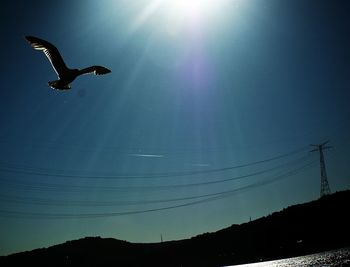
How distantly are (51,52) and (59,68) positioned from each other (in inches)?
34.9

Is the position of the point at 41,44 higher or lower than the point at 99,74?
higher

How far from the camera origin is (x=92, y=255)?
499 ft

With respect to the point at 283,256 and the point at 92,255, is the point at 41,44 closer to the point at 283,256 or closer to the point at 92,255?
the point at 283,256

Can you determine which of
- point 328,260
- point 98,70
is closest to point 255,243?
point 328,260

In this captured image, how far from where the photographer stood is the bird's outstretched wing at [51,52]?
17.2m

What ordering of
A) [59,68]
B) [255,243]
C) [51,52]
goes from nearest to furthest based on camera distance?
1. [51,52]
2. [59,68]
3. [255,243]

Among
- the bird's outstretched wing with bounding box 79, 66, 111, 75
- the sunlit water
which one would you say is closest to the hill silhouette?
the sunlit water

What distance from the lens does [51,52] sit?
1788 cm

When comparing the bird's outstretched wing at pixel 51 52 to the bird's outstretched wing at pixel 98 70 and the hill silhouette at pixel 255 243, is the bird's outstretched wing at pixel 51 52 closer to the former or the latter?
the bird's outstretched wing at pixel 98 70

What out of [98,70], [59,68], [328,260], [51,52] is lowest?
[328,260]

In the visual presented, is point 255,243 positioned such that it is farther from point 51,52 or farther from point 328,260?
point 51,52

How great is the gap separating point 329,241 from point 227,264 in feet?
114

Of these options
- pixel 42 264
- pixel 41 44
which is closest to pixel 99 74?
pixel 41 44

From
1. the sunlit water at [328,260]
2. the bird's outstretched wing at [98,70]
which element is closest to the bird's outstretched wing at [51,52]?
the bird's outstretched wing at [98,70]
